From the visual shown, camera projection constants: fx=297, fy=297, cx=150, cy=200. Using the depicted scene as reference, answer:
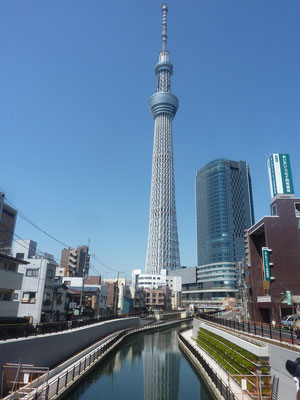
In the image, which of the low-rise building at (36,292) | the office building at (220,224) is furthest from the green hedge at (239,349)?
the office building at (220,224)

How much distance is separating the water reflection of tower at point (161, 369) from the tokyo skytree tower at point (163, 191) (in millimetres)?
109475

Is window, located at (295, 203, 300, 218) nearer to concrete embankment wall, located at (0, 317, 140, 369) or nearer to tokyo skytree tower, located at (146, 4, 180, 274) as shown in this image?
concrete embankment wall, located at (0, 317, 140, 369)

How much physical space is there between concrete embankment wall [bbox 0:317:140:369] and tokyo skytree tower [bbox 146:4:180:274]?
124 metres

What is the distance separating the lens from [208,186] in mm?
175500

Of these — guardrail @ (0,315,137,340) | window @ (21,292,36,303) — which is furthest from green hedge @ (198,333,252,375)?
window @ (21,292,36,303)

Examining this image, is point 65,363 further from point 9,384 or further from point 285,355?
point 285,355

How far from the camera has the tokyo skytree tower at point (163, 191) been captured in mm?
158125

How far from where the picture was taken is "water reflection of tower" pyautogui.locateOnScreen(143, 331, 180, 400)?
24.1 meters

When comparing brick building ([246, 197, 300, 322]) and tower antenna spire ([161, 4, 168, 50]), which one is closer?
brick building ([246, 197, 300, 322])

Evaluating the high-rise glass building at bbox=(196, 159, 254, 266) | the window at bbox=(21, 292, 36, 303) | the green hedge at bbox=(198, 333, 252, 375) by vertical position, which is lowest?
the green hedge at bbox=(198, 333, 252, 375)

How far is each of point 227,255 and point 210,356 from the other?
13219 cm

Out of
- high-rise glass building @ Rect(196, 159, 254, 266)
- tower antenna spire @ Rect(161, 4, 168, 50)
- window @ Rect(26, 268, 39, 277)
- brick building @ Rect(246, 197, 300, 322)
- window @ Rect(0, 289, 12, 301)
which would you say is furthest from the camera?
tower antenna spire @ Rect(161, 4, 168, 50)

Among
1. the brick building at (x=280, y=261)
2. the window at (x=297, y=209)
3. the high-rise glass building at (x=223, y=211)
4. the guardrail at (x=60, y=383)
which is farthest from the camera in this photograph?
the high-rise glass building at (x=223, y=211)

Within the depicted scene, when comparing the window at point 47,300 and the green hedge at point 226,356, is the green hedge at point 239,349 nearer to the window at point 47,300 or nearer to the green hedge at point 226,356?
the green hedge at point 226,356
